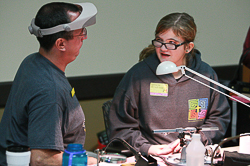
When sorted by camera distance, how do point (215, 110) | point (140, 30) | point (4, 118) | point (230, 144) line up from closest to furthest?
1. point (4, 118)
2. point (215, 110)
3. point (230, 144)
4. point (140, 30)

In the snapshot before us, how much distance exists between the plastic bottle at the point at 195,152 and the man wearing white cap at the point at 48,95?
60 cm

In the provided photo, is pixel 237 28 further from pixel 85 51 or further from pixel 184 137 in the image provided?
pixel 184 137

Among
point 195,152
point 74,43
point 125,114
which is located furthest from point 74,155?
point 125,114

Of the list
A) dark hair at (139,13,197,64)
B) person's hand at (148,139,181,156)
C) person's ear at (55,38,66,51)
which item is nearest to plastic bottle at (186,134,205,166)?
person's hand at (148,139,181,156)

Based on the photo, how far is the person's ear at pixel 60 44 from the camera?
166 centimetres

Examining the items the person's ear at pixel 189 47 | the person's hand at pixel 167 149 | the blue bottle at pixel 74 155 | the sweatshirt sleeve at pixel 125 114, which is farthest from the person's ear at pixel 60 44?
the person's ear at pixel 189 47

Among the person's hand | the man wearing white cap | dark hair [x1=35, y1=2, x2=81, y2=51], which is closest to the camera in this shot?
the man wearing white cap

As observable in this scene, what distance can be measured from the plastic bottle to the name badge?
81cm

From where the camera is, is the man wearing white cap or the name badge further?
the name badge

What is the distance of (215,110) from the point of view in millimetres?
2406

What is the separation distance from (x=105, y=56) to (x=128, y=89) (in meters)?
1.32

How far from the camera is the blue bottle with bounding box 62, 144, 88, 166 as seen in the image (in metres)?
1.29

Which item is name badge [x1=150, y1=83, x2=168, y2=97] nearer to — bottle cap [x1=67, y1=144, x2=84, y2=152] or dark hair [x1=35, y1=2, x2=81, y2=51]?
dark hair [x1=35, y1=2, x2=81, y2=51]

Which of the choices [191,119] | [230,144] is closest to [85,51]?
[191,119]
